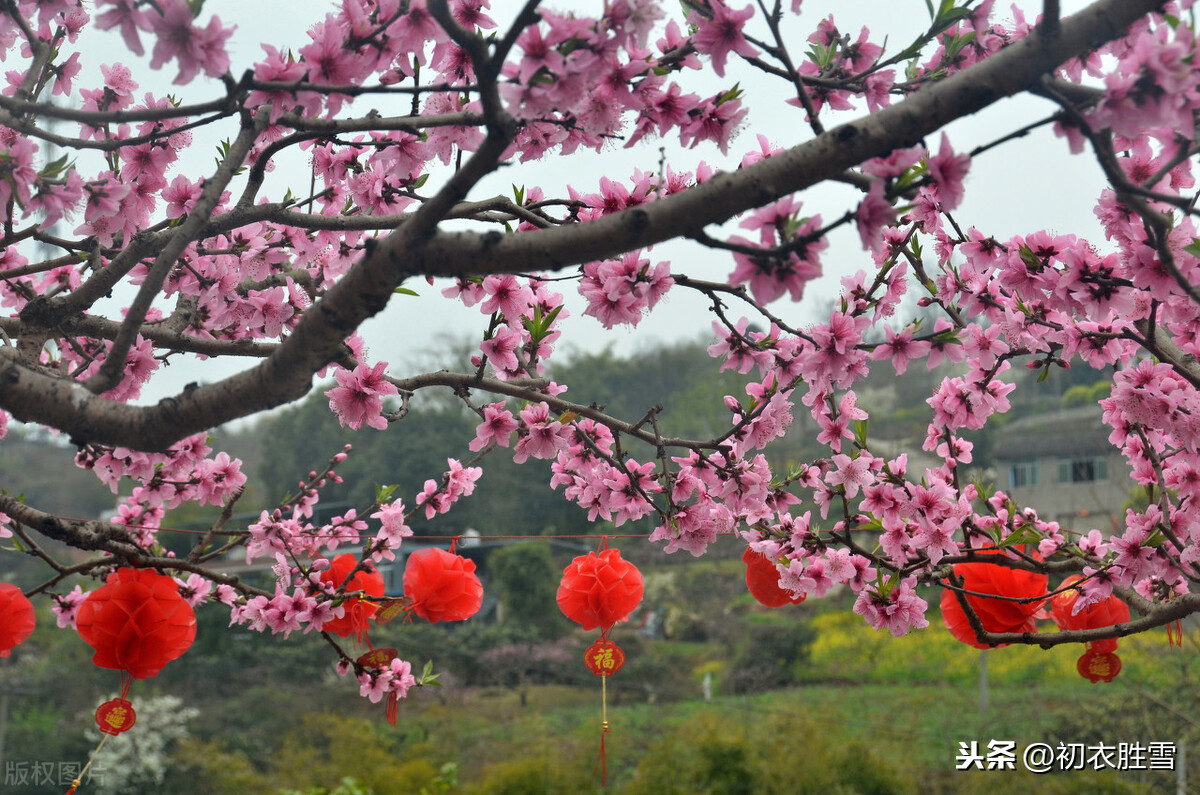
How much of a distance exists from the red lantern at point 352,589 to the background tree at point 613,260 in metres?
0.06

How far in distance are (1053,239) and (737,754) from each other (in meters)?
5.29

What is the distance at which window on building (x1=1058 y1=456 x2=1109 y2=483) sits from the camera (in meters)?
13.0

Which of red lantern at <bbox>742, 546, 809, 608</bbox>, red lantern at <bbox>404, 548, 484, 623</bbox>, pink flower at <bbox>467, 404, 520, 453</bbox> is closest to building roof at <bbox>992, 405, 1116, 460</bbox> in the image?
red lantern at <bbox>742, 546, 809, 608</bbox>

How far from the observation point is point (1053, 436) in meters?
14.8

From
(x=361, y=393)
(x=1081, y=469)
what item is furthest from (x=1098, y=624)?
(x=1081, y=469)

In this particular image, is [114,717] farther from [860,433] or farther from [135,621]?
[860,433]

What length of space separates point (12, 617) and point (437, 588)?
1.01 metres

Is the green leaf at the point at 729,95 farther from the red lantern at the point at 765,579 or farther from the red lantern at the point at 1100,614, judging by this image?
the red lantern at the point at 1100,614

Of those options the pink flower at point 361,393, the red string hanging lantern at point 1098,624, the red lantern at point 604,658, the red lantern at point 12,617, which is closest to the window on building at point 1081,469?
the red string hanging lantern at point 1098,624

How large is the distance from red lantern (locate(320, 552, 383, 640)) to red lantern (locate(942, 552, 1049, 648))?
1493mm

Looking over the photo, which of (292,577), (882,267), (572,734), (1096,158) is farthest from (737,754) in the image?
(1096,158)

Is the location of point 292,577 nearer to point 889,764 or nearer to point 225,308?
point 225,308

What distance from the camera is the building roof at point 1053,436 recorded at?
1370 centimetres

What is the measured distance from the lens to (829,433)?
1.91 metres
